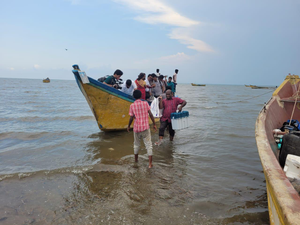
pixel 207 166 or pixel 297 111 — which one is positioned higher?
pixel 297 111

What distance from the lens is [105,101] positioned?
21.5ft

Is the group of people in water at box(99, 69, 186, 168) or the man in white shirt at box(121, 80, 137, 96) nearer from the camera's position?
the group of people in water at box(99, 69, 186, 168)

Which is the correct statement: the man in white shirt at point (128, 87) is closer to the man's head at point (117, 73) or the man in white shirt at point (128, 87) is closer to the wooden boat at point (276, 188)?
the man's head at point (117, 73)

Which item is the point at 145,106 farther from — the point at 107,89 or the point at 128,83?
the point at 128,83

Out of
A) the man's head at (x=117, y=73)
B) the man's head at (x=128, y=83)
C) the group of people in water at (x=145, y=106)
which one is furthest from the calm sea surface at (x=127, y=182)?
the man's head at (x=117, y=73)

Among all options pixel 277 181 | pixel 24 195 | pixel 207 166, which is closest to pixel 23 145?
pixel 24 195

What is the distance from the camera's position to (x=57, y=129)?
846 centimetres

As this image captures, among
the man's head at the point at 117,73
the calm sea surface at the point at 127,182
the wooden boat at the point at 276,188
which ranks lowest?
the calm sea surface at the point at 127,182

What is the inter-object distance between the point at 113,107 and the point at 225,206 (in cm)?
463

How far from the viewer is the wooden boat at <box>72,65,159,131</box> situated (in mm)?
6093

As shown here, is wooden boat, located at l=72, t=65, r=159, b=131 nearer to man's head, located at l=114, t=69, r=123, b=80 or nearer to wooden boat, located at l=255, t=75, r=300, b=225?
man's head, located at l=114, t=69, r=123, b=80

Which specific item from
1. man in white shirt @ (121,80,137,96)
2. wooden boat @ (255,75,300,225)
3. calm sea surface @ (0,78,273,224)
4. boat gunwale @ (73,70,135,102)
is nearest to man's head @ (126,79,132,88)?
man in white shirt @ (121,80,137,96)

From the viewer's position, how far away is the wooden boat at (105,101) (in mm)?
6093

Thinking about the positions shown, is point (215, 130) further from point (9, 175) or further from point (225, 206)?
point (9, 175)
